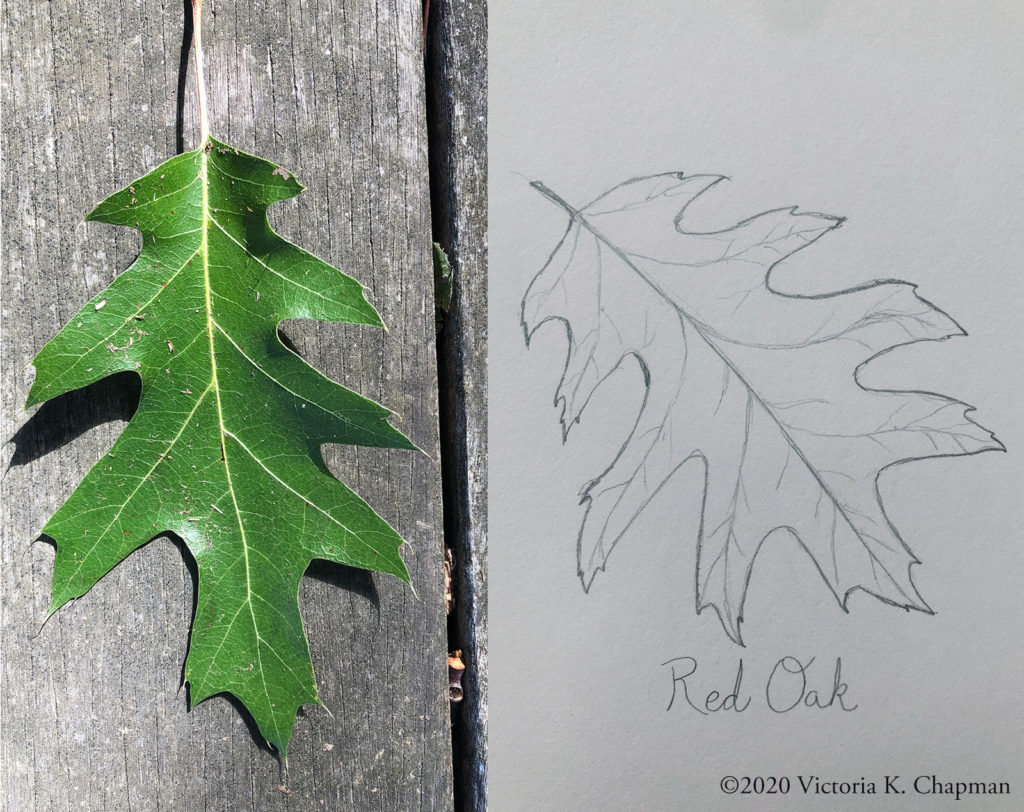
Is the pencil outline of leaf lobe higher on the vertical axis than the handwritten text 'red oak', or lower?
higher

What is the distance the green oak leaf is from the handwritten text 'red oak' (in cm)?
21

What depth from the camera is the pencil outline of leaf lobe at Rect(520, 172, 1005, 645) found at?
47 centimetres

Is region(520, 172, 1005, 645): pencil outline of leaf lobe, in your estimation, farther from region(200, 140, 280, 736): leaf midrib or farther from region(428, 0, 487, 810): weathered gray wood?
region(200, 140, 280, 736): leaf midrib

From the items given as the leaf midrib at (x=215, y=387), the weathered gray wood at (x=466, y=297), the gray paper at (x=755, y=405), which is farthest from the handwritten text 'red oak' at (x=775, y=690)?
the leaf midrib at (x=215, y=387)

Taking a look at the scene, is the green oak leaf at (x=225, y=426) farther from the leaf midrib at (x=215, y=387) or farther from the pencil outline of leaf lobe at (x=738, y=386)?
the pencil outline of leaf lobe at (x=738, y=386)

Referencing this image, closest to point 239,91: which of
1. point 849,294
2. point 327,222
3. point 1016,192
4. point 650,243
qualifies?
point 327,222

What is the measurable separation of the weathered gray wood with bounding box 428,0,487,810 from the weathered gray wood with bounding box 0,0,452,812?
0.01 m

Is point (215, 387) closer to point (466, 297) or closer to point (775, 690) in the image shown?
point (466, 297)

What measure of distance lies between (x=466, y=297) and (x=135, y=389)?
0.21 m

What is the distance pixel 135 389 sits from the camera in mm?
433

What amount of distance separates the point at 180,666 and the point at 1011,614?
0.56 meters

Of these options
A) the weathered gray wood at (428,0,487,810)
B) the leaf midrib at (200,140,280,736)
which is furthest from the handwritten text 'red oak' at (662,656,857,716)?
the leaf midrib at (200,140,280,736)

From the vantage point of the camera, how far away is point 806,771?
479mm

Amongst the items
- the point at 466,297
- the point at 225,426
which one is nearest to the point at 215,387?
the point at 225,426
